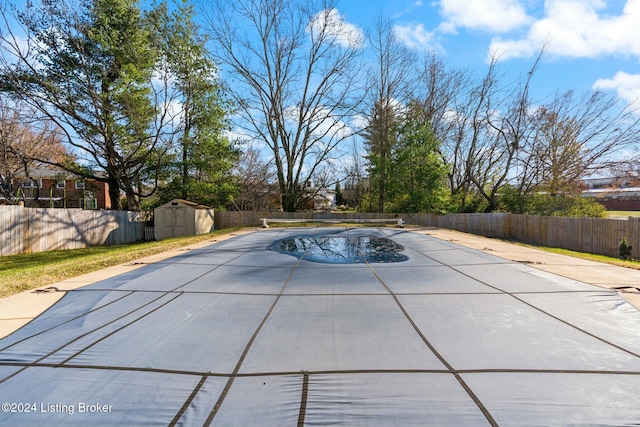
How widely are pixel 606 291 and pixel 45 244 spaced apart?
16.6 m

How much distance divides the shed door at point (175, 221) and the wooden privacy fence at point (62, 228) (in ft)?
8.86

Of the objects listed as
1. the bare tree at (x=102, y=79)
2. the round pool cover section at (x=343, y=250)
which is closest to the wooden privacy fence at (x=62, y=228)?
the bare tree at (x=102, y=79)

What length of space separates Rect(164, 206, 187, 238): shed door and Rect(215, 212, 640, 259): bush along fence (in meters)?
2.53

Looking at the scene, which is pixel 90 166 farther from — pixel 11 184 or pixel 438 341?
pixel 438 341

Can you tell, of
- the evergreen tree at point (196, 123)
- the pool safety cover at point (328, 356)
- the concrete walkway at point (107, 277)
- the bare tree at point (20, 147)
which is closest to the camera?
the pool safety cover at point (328, 356)

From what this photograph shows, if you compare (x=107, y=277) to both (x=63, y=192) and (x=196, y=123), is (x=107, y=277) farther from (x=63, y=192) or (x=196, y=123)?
(x=63, y=192)

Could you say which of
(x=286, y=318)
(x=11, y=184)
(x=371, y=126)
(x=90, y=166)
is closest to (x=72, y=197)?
(x=11, y=184)

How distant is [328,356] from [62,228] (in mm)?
15011

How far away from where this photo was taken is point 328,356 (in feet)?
7.82

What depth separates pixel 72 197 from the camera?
Answer: 87.1ft

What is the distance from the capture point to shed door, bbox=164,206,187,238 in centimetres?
1496

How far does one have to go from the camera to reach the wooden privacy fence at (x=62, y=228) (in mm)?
10648

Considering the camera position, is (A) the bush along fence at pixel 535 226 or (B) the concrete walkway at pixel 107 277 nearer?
(B) the concrete walkway at pixel 107 277

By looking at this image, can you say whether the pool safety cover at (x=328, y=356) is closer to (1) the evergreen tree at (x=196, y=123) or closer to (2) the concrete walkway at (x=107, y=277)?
(2) the concrete walkway at (x=107, y=277)
